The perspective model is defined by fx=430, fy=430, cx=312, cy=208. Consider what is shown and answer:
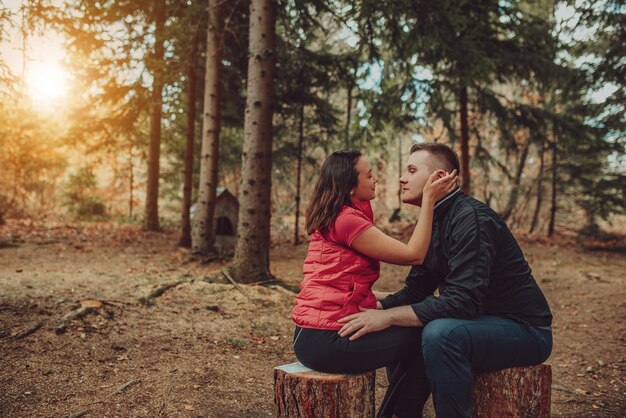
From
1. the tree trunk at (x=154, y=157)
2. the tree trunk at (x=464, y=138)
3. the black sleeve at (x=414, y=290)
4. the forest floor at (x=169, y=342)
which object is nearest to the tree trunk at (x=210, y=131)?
the forest floor at (x=169, y=342)

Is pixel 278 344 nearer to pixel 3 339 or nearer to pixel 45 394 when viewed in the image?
pixel 45 394

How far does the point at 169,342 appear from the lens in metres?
4.80

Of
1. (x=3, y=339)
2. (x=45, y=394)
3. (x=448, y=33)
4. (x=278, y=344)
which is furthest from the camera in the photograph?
(x=448, y=33)

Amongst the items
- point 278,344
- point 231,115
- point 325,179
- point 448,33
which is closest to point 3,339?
point 278,344

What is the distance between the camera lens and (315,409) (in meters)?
2.64

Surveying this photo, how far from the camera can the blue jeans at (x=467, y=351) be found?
97.1 inches

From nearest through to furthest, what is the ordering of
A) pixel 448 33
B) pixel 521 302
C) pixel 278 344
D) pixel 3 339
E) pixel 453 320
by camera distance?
1. pixel 453 320
2. pixel 521 302
3. pixel 3 339
4. pixel 278 344
5. pixel 448 33

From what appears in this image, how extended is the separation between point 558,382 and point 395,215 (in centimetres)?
1268

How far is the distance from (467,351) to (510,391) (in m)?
0.57

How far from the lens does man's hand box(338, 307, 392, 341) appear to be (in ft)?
8.37

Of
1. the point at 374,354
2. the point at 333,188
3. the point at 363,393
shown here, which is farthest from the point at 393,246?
the point at 363,393

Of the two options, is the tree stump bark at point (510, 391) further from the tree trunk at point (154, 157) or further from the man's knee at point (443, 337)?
the tree trunk at point (154, 157)

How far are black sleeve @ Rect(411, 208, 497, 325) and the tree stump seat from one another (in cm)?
54

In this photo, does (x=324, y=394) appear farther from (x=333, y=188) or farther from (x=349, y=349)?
(x=333, y=188)
